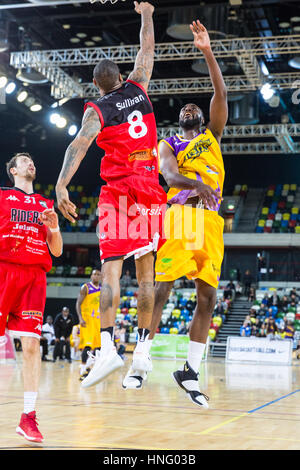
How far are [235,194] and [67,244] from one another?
9.68 metres

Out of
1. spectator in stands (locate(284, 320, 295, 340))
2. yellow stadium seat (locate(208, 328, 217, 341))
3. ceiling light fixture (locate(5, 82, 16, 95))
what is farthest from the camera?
yellow stadium seat (locate(208, 328, 217, 341))

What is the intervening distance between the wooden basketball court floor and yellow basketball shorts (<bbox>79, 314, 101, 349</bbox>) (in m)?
1.00

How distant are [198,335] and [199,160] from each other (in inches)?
64.9

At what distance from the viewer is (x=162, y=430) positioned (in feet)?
21.4

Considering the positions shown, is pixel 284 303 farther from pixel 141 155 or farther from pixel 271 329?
pixel 141 155

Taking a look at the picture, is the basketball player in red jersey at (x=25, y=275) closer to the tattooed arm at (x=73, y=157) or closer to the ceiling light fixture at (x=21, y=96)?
the tattooed arm at (x=73, y=157)

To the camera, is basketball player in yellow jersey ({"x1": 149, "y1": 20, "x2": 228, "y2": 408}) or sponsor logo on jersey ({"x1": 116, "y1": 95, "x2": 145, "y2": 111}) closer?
sponsor logo on jersey ({"x1": 116, "y1": 95, "x2": 145, "y2": 111})

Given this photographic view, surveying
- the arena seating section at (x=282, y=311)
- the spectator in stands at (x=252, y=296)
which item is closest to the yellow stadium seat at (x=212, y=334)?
the arena seating section at (x=282, y=311)

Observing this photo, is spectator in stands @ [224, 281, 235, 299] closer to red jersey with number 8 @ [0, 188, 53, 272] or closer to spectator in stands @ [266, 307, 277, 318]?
spectator in stands @ [266, 307, 277, 318]

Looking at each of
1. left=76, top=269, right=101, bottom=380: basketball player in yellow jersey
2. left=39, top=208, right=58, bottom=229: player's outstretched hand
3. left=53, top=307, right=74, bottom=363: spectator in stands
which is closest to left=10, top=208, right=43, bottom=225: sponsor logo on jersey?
left=39, top=208, right=58, bottom=229: player's outstretched hand

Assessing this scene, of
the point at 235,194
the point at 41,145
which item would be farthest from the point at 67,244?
the point at 235,194

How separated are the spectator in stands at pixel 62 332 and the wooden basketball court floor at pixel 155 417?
240 inches

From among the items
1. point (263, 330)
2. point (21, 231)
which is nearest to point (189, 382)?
point (21, 231)

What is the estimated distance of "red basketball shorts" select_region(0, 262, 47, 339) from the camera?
5.73 meters
